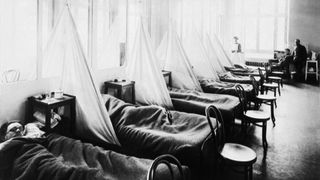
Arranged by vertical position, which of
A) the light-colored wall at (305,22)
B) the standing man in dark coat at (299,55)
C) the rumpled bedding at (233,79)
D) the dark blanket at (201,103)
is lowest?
the dark blanket at (201,103)

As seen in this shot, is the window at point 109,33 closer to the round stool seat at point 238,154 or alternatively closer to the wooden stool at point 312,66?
the round stool seat at point 238,154

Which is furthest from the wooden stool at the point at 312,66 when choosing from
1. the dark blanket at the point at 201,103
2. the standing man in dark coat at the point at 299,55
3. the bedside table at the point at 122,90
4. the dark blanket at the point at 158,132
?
the dark blanket at the point at 158,132

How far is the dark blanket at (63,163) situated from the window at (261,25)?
9.25 metres

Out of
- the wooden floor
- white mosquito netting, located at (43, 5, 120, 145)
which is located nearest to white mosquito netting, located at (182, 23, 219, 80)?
the wooden floor

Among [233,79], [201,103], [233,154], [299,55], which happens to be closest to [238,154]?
[233,154]

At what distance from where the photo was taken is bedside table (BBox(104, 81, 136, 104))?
3.78 meters

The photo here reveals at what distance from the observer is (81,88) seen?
2.81 metres

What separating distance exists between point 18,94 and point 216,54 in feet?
16.8

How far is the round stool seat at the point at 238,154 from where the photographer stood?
2.21 metres

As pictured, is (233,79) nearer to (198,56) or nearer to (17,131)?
(198,56)

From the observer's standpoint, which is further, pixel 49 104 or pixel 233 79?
pixel 233 79

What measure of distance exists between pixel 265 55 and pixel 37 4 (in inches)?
349

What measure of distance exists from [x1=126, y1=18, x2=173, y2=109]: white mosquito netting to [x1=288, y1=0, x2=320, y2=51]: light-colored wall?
7.25 m

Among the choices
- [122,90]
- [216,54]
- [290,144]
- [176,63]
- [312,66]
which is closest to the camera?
[290,144]
